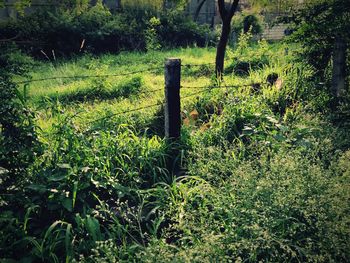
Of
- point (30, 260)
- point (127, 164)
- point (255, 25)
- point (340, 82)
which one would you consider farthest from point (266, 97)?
point (255, 25)

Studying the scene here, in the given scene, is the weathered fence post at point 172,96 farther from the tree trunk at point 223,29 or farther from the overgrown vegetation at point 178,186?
the tree trunk at point 223,29

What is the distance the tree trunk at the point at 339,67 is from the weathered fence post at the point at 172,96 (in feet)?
8.38

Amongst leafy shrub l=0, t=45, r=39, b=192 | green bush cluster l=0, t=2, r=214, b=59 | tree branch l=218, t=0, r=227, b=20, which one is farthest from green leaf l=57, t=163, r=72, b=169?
green bush cluster l=0, t=2, r=214, b=59

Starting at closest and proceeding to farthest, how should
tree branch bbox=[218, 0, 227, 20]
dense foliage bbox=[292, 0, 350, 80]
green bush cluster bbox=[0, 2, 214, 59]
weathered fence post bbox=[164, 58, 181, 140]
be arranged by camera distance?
1. weathered fence post bbox=[164, 58, 181, 140]
2. dense foliage bbox=[292, 0, 350, 80]
3. tree branch bbox=[218, 0, 227, 20]
4. green bush cluster bbox=[0, 2, 214, 59]

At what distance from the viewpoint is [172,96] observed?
398 cm

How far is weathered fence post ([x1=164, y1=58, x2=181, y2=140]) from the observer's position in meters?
3.90

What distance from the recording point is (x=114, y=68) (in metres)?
9.43

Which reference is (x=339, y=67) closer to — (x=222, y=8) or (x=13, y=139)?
(x=222, y=8)

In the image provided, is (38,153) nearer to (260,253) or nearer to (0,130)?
(0,130)

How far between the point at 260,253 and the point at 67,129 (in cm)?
219

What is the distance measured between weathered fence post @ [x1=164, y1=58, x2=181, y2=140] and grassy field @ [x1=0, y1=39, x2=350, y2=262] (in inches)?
7.7

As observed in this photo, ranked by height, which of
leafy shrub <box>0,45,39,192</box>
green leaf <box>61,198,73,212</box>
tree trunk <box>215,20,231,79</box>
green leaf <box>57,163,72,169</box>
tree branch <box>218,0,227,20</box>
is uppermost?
tree branch <box>218,0,227,20</box>

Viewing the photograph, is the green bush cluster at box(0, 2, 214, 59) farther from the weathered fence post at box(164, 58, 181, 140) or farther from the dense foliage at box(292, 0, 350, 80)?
the weathered fence post at box(164, 58, 181, 140)

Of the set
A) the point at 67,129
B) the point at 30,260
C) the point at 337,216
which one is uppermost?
the point at 67,129
